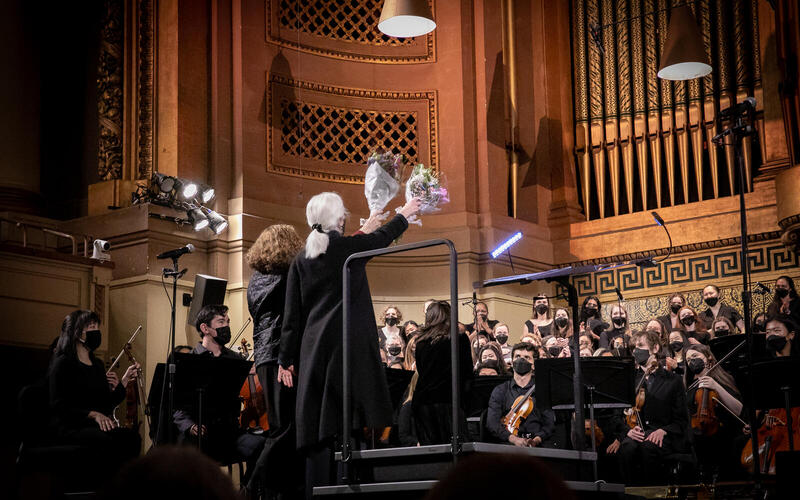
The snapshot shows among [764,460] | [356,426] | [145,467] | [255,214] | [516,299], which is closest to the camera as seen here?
[145,467]

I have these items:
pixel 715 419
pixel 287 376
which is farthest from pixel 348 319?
pixel 715 419

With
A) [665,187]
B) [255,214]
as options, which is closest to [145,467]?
[255,214]

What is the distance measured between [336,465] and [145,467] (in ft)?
12.2

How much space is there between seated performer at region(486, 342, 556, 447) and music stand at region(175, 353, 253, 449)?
7.21 feet

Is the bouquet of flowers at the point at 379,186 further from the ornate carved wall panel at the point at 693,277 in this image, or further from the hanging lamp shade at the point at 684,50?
the ornate carved wall panel at the point at 693,277

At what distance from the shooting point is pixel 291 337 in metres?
5.14

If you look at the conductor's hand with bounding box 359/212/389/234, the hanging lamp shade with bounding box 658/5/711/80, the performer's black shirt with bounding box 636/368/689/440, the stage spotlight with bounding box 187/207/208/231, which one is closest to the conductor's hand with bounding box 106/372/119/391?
the conductor's hand with bounding box 359/212/389/234

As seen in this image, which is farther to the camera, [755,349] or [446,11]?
[446,11]

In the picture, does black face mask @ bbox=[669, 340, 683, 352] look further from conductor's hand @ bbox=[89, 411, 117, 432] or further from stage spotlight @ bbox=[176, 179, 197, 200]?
stage spotlight @ bbox=[176, 179, 197, 200]

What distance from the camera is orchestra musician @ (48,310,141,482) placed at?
21.9ft

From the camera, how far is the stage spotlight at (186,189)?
1068 cm

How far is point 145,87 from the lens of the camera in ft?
37.8

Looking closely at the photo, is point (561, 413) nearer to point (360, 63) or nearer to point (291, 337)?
point (291, 337)

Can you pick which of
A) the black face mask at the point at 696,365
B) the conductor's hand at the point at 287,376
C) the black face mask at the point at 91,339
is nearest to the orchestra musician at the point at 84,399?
the black face mask at the point at 91,339
